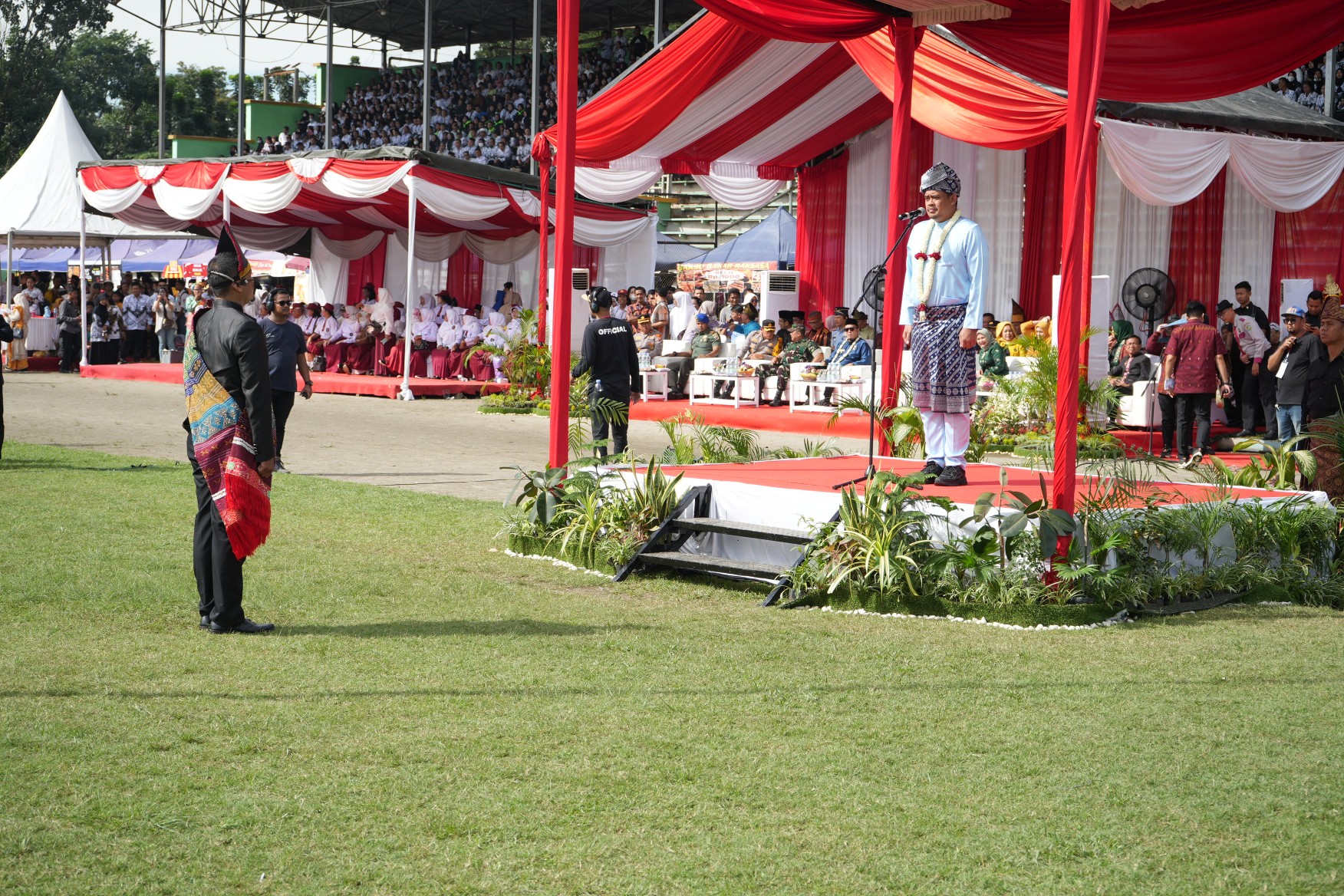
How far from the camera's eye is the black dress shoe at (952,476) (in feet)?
27.4

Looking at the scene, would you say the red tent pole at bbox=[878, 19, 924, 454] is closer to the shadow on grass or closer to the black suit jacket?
the shadow on grass

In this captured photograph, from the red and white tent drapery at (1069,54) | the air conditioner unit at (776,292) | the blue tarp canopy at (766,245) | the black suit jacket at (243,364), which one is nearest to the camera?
the black suit jacket at (243,364)

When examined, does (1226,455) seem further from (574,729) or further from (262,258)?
(262,258)

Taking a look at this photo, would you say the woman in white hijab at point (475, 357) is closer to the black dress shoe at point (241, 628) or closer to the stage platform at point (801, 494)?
the stage platform at point (801, 494)

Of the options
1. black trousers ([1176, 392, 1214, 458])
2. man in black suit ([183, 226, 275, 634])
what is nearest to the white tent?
black trousers ([1176, 392, 1214, 458])

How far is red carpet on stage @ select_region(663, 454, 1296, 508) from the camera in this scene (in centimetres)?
818

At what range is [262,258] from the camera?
33.8 metres

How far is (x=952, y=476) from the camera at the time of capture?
27.4 ft

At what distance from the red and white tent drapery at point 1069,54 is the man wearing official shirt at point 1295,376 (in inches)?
67.8

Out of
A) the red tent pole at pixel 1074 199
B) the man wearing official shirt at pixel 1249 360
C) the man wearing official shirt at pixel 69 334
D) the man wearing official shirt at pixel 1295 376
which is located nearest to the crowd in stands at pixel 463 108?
the man wearing official shirt at pixel 69 334

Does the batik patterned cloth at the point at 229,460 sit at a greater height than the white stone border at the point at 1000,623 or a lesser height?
greater

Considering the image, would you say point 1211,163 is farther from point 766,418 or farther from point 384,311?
point 384,311

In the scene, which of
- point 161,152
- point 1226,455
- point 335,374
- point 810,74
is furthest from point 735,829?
point 161,152

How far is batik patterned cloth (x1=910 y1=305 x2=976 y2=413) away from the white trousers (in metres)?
0.08
